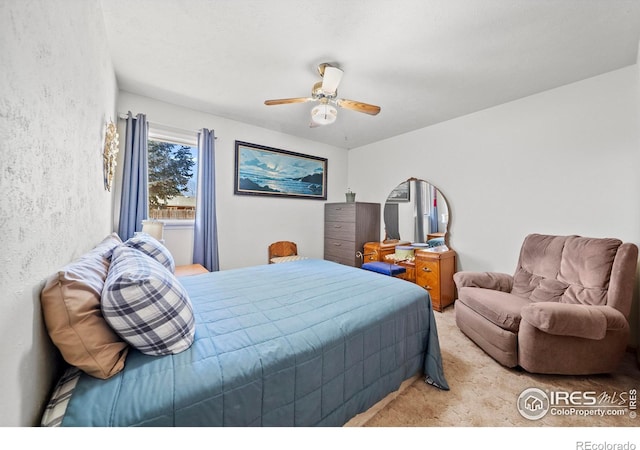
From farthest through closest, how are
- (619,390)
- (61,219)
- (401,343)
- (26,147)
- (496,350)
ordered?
(496,350), (619,390), (401,343), (61,219), (26,147)

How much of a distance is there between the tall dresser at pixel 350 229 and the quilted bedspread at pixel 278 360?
199cm

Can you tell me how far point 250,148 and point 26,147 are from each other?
3.08 metres

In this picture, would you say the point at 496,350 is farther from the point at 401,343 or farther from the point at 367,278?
the point at 367,278

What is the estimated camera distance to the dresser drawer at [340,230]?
4070 millimetres

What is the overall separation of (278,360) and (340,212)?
339 centimetres

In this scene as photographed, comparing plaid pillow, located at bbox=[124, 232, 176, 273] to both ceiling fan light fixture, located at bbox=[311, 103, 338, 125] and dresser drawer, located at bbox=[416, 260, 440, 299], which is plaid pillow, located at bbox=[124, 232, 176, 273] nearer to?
ceiling fan light fixture, located at bbox=[311, 103, 338, 125]

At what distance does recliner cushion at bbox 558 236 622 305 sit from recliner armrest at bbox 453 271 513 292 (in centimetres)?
43

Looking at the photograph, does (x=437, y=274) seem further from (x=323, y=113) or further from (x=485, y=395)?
→ (x=323, y=113)

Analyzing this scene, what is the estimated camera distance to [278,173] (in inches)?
157

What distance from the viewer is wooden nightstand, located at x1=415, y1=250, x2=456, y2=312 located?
123 inches

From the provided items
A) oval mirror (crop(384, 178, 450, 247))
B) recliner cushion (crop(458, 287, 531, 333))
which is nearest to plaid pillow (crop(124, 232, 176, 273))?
recliner cushion (crop(458, 287, 531, 333))

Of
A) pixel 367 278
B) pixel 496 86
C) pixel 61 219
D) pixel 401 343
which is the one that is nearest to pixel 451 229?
pixel 496 86

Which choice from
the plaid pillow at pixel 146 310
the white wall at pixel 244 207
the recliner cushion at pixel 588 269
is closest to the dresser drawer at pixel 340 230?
the white wall at pixel 244 207

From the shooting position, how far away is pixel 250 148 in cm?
368
